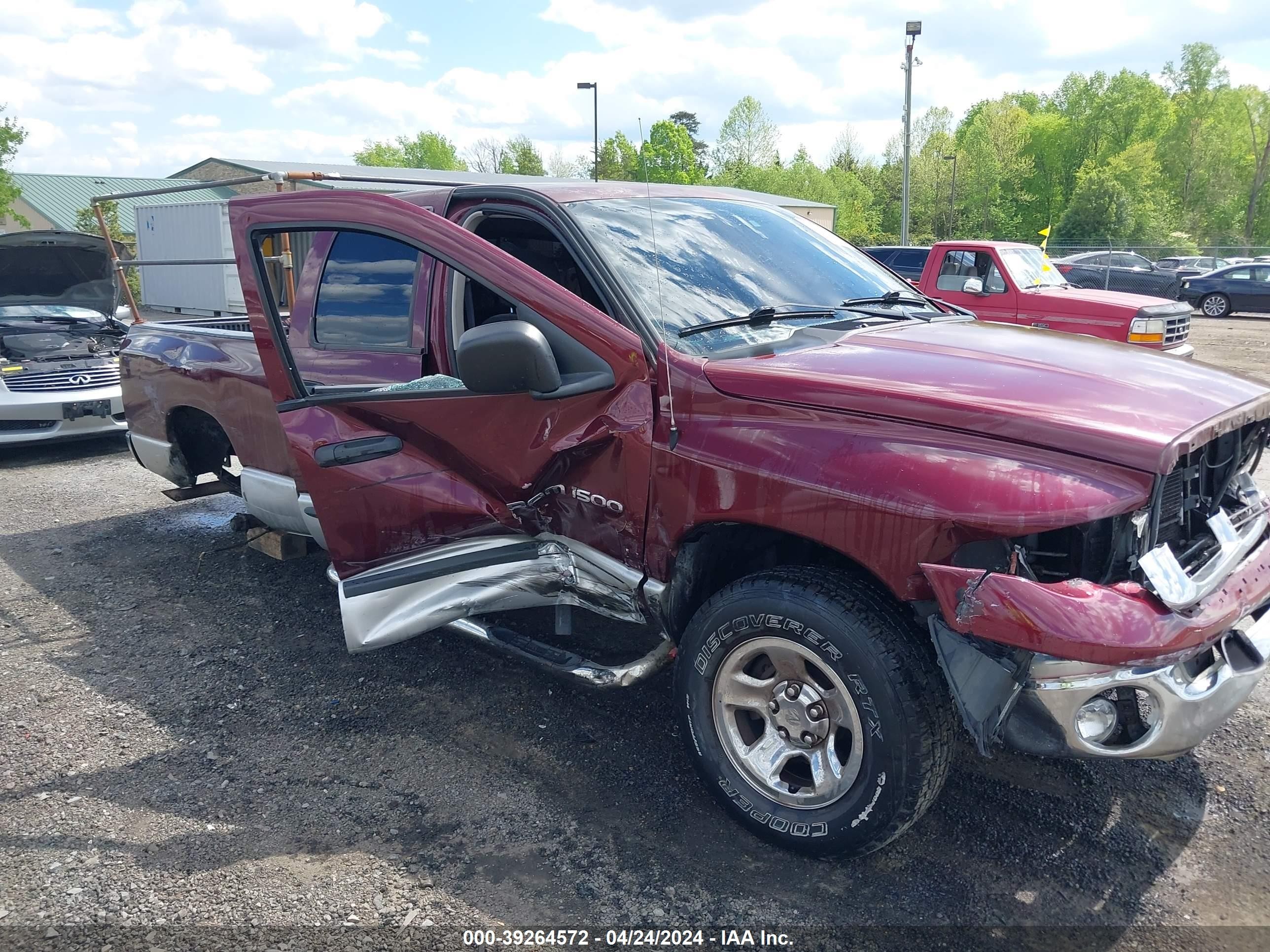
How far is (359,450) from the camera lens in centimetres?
352

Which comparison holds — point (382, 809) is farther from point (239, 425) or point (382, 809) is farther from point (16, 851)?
point (239, 425)

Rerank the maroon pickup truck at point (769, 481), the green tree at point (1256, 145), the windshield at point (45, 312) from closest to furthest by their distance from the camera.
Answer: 1. the maroon pickup truck at point (769, 481)
2. the windshield at point (45, 312)
3. the green tree at point (1256, 145)

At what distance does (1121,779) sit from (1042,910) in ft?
2.93

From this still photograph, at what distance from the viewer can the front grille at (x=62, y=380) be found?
825 centimetres

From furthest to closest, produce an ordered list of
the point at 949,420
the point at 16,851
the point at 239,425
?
the point at 239,425 < the point at 16,851 < the point at 949,420

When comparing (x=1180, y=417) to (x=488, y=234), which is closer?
(x=1180, y=417)

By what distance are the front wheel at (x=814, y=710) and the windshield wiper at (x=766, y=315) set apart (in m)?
0.87

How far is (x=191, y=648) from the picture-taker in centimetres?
449

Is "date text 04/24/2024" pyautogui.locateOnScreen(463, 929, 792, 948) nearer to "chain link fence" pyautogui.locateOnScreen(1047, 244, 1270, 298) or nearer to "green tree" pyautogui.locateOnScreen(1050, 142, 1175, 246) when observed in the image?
"chain link fence" pyautogui.locateOnScreen(1047, 244, 1270, 298)

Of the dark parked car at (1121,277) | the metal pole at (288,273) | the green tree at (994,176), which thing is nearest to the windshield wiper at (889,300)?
the metal pole at (288,273)

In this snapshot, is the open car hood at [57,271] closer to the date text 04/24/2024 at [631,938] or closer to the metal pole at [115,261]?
the metal pole at [115,261]

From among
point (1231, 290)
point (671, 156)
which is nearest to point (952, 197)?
point (1231, 290)

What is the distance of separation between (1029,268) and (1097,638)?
1115 cm

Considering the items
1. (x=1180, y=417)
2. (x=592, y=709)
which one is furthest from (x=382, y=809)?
(x=1180, y=417)
